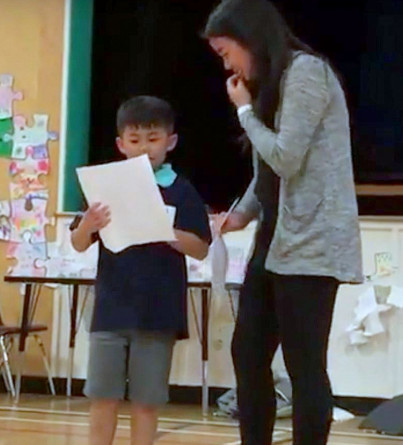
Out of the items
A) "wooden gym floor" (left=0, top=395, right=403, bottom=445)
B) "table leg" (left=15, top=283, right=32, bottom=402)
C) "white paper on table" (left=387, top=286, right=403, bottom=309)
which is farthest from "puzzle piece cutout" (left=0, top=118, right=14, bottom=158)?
"white paper on table" (left=387, top=286, right=403, bottom=309)

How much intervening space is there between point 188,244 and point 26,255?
2.50 m

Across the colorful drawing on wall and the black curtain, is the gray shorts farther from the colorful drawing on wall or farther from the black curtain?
the colorful drawing on wall

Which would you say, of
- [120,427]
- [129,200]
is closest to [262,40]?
[129,200]

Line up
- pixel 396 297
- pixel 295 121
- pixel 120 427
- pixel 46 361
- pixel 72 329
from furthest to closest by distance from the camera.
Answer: pixel 46 361
pixel 72 329
pixel 396 297
pixel 120 427
pixel 295 121

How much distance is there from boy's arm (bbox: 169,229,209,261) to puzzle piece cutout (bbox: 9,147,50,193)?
251cm

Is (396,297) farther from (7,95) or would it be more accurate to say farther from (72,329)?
(7,95)

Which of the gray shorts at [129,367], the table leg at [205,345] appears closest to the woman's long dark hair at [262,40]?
the gray shorts at [129,367]

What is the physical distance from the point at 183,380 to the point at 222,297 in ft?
1.37

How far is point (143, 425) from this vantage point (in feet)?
6.90

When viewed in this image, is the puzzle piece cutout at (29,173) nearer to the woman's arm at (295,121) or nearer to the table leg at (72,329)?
the table leg at (72,329)

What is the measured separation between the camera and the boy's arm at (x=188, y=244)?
209 centimetres

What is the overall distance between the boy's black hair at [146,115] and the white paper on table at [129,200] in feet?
0.50

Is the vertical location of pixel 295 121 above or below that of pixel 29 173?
below

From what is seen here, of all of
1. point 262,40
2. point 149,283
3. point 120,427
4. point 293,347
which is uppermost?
point 262,40
